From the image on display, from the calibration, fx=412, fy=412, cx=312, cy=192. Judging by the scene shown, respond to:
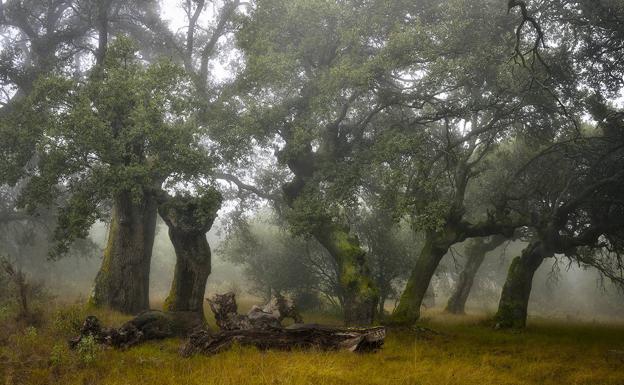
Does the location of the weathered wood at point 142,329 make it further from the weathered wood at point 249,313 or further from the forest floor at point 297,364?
the weathered wood at point 249,313

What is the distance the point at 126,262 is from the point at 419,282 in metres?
10.8

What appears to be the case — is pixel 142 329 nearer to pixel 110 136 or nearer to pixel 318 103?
pixel 110 136

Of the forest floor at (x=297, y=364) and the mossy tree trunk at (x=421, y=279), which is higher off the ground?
the mossy tree trunk at (x=421, y=279)

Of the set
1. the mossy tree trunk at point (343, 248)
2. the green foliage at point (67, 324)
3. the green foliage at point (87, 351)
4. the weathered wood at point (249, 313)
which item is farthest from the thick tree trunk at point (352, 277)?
the green foliage at point (67, 324)

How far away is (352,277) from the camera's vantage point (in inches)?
551

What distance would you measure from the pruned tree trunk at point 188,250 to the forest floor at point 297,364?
258 centimetres

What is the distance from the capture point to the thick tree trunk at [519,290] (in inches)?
631

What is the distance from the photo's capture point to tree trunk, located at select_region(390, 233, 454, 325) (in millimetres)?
14273

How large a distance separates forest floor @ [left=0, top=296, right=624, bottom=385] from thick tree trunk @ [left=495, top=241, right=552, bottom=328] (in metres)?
4.04

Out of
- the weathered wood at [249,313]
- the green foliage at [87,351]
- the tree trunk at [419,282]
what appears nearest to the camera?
the green foliage at [87,351]

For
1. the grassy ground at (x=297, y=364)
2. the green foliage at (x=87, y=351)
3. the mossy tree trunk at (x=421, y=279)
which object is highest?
A: the mossy tree trunk at (x=421, y=279)

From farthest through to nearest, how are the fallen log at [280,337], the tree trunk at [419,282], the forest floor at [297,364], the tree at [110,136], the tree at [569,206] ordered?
the tree at [569,206] → the tree trunk at [419,282] → the tree at [110,136] → the fallen log at [280,337] → the forest floor at [297,364]

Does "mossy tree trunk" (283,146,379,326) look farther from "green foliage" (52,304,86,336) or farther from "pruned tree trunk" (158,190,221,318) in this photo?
"green foliage" (52,304,86,336)

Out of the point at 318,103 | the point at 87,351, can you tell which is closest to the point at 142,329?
the point at 87,351
